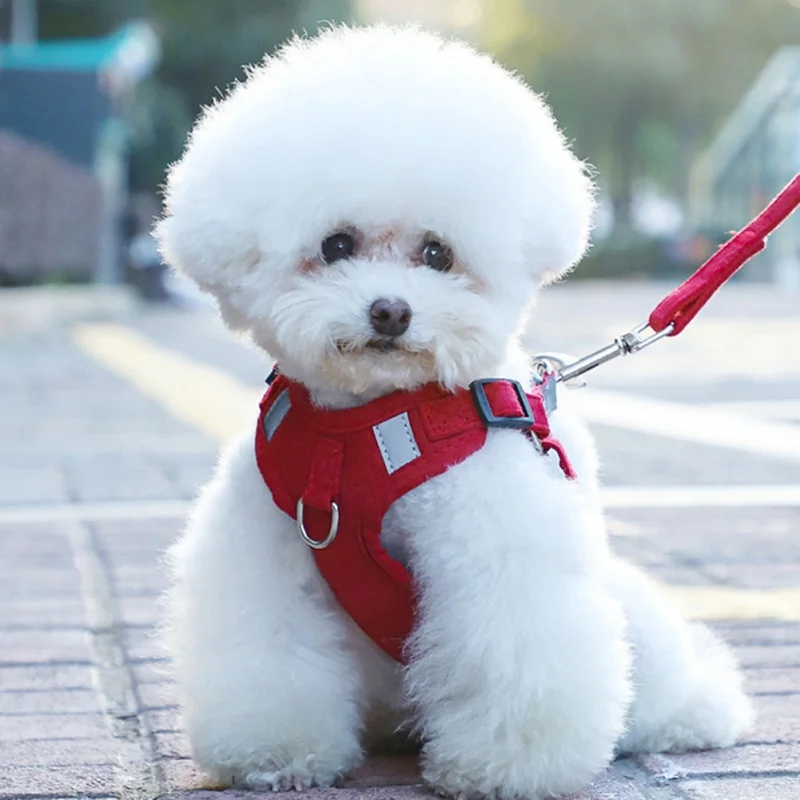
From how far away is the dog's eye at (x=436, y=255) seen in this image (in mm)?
2150

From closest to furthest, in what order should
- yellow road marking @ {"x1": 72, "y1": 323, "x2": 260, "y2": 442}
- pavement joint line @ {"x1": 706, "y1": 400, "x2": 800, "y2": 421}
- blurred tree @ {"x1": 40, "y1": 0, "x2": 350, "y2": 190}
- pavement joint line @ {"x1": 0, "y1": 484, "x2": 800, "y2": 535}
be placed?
1. pavement joint line @ {"x1": 0, "y1": 484, "x2": 800, "y2": 535}
2. yellow road marking @ {"x1": 72, "y1": 323, "x2": 260, "y2": 442}
3. pavement joint line @ {"x1": 706, "y1": 400, "x2": 800, "y2": 421}
4. blurred tree @ {"x1": 40, "y1": 0, "x2": 350, "y2": 190}

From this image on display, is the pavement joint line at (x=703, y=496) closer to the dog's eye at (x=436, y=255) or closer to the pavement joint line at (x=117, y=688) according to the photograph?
the pavement joint line at (x=117, y=688)

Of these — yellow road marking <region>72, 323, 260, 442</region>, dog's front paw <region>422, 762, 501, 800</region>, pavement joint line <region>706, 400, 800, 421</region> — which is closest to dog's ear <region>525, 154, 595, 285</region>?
dog's front paw <region>422, 762, 501, 800</region>

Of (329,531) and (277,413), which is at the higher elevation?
(277,413)

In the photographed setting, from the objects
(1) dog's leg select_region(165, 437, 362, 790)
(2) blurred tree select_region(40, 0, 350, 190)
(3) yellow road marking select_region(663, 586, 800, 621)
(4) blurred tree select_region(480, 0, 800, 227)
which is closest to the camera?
(1) dog's leg select_region(165, 437, 362, 790)

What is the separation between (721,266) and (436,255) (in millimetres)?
677

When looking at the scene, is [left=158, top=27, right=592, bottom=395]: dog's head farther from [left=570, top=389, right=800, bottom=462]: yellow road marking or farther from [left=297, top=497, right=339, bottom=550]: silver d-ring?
[left=570, top=389, right=800, bottom=462]: yellow road marking

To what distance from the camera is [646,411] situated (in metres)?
7.75

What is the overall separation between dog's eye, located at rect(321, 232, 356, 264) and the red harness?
0.24m

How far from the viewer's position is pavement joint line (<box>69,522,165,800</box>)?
2361 mm

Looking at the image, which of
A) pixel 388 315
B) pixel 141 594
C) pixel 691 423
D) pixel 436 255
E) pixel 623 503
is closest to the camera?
pixel 388 315

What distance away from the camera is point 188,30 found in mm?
30891

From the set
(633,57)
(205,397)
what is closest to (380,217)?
(205,397)

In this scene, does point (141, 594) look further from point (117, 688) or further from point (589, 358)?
point (589, 358)
